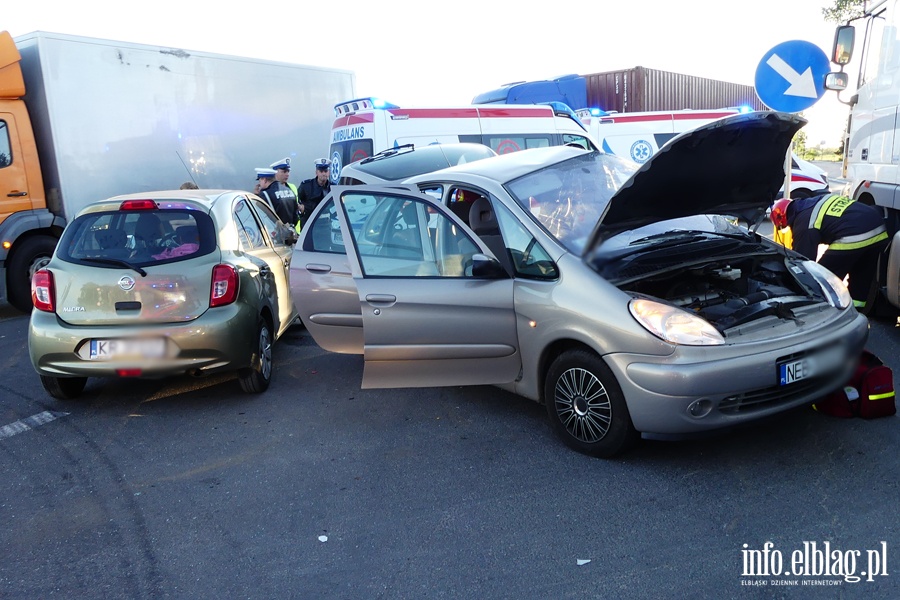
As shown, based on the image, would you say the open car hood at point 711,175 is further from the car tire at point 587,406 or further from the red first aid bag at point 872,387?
the red first aid bag at point 872,387

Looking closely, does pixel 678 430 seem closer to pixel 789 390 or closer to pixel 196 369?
pixel 789 390

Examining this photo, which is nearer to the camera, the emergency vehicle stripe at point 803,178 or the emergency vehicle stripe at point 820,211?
the emergency vehicle stripe at point 820,211

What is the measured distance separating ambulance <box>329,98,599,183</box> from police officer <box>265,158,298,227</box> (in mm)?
715

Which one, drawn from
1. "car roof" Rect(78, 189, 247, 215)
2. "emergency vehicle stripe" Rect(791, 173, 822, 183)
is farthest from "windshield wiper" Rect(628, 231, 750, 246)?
"emergency vehicle stripe" Rect(791, 173, 822, 183)

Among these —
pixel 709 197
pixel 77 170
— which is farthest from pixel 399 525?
pixel 77 170

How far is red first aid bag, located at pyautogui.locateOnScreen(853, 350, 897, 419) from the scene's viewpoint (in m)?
4.05

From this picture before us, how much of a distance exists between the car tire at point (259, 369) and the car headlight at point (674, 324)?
2.95 m

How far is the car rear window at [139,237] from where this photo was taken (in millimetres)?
5070

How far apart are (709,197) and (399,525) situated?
2.74 meters

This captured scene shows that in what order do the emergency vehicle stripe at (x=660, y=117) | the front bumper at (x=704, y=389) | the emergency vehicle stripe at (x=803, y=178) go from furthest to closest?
the emergency vehicle stripe at (x=660, y=117)
the emergency vehicle stripe at (x=803, y=178)
the front bumper at (x=704, y=389)

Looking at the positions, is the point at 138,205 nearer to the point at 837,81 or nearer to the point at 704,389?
the point at 704,389

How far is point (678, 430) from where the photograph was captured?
11.6ft

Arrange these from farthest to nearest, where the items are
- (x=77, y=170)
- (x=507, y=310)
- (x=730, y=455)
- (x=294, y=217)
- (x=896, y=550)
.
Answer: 1. (x=294, y=217)
2. (x=77, y=170)
3. (x=507, y=310)
4. (x=730, y=455)
5. (x=896, y=550)

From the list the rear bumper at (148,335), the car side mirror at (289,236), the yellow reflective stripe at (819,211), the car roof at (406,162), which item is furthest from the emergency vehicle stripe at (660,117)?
the rear bumper at (148,335)
